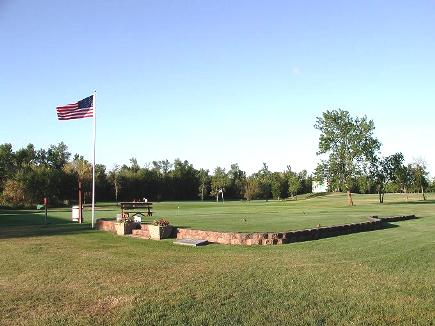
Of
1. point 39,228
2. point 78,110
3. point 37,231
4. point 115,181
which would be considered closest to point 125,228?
point 37,231

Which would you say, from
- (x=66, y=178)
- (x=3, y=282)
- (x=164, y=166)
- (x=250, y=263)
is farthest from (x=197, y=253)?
(x=164, y=166)

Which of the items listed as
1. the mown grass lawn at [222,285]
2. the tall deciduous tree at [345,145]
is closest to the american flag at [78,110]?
the mown grass lawn at [222,285]

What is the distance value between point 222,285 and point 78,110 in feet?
52.9

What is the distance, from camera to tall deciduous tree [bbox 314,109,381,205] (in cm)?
5503

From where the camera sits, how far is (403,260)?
11.3 meters

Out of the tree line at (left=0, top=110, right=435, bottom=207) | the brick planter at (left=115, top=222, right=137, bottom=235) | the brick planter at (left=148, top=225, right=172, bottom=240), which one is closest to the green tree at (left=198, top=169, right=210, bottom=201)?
the tree line at (left=0, top=110, right=435, bottom=207)

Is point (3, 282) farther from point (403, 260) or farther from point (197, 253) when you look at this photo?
point (403, 260)

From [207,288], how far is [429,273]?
477 centimetres

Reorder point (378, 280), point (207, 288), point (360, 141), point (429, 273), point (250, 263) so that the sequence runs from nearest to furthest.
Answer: point (207, 288), point (378, 280), point (429, 273), point (250, 263), point (360, 141)

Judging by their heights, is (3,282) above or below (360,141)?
below

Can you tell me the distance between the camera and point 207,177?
115 meters

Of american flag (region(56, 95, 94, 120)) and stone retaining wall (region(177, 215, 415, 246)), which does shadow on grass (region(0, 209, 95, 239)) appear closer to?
american flag (region(56, 95, 94, 120))

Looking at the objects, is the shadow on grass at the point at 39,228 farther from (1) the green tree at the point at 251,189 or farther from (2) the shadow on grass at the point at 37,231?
(1) the green tree at the point at 251,189

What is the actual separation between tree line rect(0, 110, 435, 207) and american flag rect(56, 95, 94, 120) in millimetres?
5398
